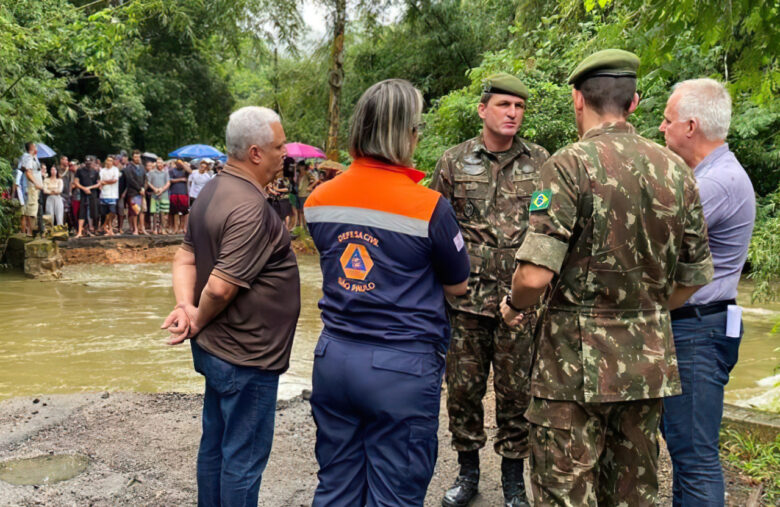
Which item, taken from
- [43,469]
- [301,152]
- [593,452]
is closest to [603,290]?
[593,452]

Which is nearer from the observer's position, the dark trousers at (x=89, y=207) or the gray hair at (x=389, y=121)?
the gray hair at (x=389, y=121)

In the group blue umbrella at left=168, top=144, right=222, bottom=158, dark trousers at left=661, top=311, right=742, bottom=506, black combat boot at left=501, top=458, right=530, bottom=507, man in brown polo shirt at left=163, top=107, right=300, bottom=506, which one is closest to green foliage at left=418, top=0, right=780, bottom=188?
dark trousers at left=661, top=311, right=742, bottom=506

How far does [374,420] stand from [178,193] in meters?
17.1

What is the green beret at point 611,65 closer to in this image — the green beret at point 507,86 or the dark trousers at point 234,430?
the green beret at point 507,86

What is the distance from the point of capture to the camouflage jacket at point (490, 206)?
Answer: 156 inches

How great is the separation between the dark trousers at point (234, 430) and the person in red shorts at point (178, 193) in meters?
15.8

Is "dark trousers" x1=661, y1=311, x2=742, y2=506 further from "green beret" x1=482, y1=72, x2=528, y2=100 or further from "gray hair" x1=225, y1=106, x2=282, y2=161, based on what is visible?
"gray hair" x1=225, y1=106, x2=282, y2=161

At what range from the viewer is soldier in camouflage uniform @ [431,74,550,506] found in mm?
3949

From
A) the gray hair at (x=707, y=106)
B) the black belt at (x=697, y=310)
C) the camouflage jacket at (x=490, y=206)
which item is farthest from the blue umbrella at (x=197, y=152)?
the black belt at (x=697, y=310)

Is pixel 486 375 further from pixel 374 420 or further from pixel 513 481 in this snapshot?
pixel 374 420

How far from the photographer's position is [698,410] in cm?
312

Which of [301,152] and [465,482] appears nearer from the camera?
[465,482]

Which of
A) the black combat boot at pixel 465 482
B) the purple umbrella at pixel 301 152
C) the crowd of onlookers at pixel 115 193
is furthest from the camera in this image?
the purple umbrella at pixel 301 152

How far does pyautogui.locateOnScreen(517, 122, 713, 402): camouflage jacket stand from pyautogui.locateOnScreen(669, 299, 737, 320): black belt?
519 mm
